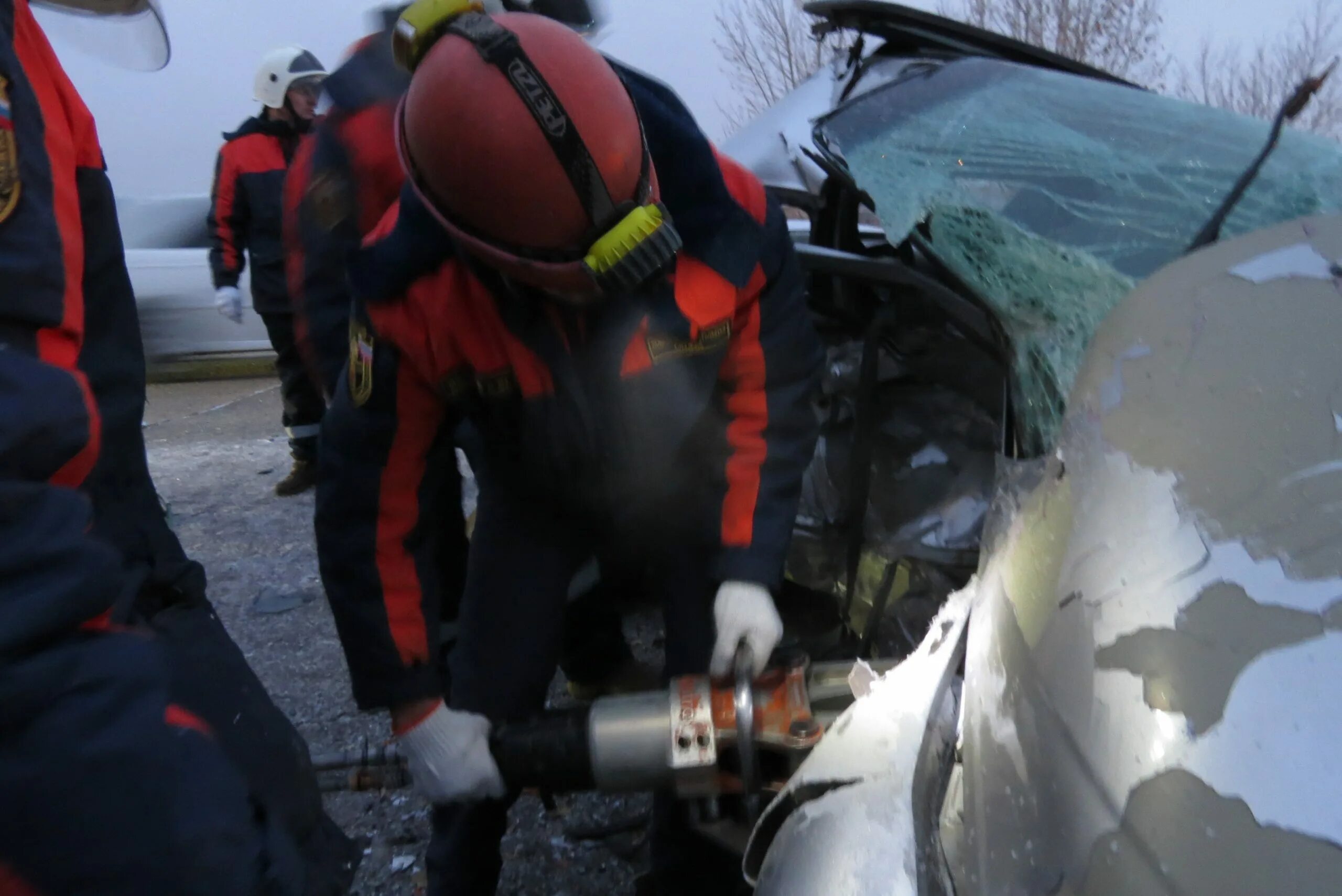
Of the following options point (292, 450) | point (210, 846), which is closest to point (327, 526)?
point (210, 846)

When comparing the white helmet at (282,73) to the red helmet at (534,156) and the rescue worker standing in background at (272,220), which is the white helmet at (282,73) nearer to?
the rescue worker standing in background at (272,220)

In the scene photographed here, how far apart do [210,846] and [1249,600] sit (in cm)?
97

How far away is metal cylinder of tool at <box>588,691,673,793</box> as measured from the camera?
4.10 feet

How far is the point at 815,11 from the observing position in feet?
6.75

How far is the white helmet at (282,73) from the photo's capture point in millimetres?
4227

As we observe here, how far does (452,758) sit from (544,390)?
63cm

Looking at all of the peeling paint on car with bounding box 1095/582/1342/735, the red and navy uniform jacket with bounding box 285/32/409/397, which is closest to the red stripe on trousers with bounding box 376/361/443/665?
the red and navy uniform jacket with bounding box 285/32/409/397

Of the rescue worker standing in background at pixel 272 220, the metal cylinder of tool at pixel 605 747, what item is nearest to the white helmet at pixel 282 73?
the rescue worker standing in background at pixel 272 220

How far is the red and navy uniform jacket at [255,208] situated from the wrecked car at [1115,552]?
355 cm

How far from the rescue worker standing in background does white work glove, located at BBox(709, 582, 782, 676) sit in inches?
133

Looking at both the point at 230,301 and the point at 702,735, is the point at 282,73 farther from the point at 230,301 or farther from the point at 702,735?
the point at 702,735

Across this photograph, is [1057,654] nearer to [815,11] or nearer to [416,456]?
[416,456]

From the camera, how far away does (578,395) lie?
145cm

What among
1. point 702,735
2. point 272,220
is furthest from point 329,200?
point 272,220
